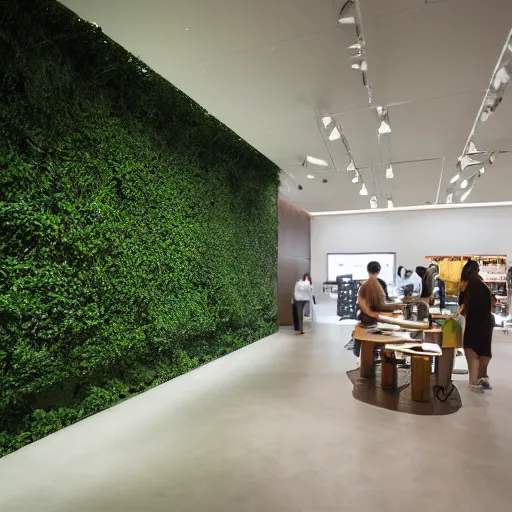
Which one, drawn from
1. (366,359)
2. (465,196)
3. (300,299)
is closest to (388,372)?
(366,359)

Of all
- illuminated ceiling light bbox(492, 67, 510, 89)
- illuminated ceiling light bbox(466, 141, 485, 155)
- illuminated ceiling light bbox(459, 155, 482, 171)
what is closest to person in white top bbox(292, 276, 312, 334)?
illuminated ceiling light bbox(459, 155, 482, 171)

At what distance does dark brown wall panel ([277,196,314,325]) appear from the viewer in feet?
31.6

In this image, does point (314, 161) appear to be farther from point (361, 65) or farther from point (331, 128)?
point (361, 65)

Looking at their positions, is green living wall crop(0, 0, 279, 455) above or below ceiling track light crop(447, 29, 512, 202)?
below

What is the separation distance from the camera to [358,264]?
12812 mm

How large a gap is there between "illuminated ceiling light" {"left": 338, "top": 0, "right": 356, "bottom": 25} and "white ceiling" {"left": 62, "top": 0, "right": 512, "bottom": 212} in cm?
6

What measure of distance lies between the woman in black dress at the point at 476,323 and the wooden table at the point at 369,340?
2.96 feet

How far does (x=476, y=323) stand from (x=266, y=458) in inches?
119

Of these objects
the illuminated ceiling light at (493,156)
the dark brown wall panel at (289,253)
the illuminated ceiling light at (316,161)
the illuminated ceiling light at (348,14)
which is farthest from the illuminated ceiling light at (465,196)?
the illuminated ceiling light at (348,14)

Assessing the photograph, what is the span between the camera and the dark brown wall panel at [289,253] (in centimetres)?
962

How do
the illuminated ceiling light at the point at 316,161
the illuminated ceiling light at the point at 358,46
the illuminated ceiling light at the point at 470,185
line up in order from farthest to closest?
the illuminated ceiling light at the point at 470,185 < the illuminated ceiling light at the point at 316,161 < the illuminated ceiling light at the point at 358,46

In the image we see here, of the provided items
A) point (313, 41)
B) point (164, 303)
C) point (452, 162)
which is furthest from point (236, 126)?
point (452, 162)

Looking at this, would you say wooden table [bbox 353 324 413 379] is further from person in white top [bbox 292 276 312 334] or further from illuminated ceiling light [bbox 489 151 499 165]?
illuminated ceiling light [bbox 489 151 499 165]

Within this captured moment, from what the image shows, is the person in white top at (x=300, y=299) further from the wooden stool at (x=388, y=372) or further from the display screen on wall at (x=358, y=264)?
the display screen on wall at (x=358, y=264)
